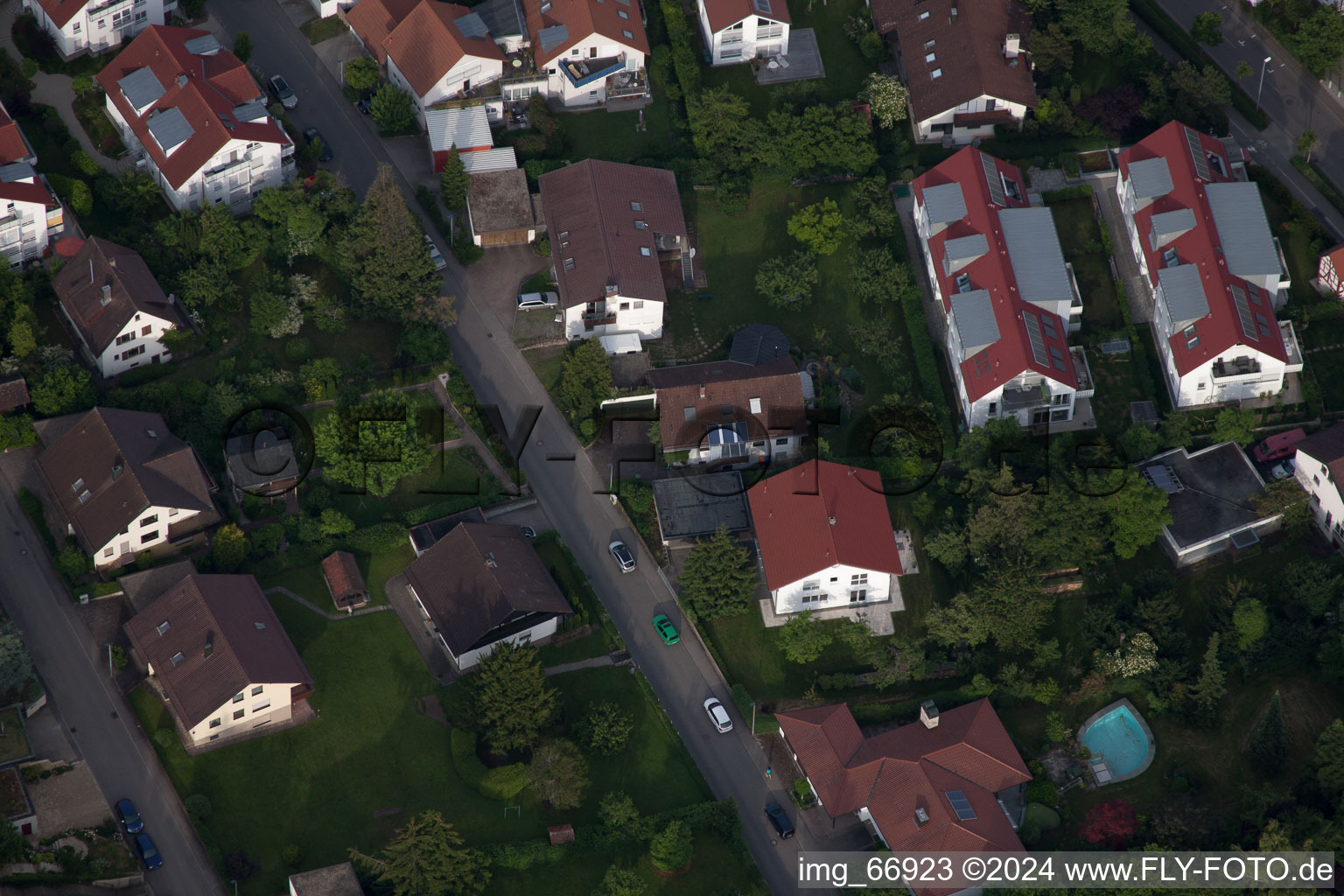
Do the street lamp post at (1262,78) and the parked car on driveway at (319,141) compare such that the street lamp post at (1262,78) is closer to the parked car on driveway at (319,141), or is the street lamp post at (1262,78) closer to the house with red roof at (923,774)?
the house with red roof at (923,774)

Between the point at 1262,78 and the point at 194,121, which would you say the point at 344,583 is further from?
the point at 1262,78

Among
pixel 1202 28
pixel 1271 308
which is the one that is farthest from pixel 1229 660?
pixel 1202 28

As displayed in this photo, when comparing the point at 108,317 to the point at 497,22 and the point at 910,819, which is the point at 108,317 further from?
the point at 910,819

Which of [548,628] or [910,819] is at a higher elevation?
[548,628]

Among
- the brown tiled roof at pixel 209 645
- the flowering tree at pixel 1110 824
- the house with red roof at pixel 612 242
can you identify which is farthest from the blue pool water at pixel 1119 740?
the brown tiled roof at pixel 209 645

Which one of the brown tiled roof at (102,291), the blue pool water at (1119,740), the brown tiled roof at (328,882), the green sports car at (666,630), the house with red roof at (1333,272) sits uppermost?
the brown tiled roof at (102,291)

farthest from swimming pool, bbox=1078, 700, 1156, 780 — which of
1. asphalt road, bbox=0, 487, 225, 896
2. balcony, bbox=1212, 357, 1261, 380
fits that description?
asphalt road, bbox=0, 487, 225, 896
